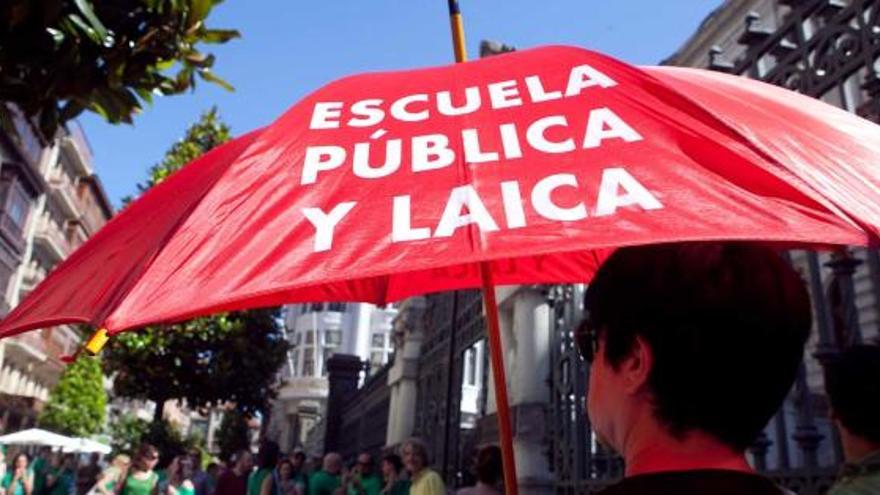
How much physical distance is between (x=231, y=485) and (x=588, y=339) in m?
9.28

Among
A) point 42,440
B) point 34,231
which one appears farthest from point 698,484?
point 34,231

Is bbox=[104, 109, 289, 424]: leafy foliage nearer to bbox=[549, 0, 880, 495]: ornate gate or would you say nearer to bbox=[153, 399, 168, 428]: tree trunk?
bbox=[153, 399, 168, 428]: tree trunk

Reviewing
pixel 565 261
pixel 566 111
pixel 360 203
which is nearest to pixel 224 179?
pixel 360 203

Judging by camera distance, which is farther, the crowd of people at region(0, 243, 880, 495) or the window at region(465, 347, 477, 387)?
the window at region(465, 347, 477, 387)

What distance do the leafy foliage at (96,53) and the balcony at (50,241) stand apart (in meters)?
42.3

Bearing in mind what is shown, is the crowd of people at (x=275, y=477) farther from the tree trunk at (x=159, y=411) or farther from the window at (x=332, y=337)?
the window at (x=332, y=337)

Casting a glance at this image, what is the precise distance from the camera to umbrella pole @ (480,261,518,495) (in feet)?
6.89

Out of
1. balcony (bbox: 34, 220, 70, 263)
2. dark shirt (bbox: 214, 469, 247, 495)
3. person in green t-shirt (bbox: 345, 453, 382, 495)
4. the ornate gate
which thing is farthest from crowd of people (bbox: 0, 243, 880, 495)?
balcony (bbox: 34, 220, 70, 263)

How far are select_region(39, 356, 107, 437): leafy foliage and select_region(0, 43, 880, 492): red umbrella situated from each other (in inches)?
1835

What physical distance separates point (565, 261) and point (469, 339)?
5.62m

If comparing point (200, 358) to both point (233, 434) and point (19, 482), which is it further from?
point (233, 434)

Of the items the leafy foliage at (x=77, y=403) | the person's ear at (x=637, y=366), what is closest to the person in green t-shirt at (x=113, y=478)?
the person's ear at (x=637, y=366)

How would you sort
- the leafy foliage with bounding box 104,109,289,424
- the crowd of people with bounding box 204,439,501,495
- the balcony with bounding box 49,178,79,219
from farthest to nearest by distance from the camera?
the balcony with bounding box 49,178,79,219 → the leafy foliage with bounding box 104,109,289,424 → the crowd of people with bounding box 204,439,501,495

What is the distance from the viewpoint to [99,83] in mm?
3545
